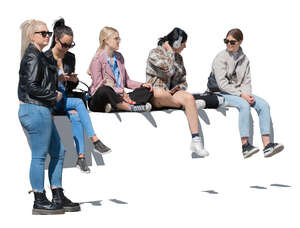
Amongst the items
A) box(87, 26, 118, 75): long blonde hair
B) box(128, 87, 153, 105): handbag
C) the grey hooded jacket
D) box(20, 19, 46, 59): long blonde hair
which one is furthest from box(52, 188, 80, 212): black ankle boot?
the grey hooded jacket

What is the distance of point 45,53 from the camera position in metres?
8.87

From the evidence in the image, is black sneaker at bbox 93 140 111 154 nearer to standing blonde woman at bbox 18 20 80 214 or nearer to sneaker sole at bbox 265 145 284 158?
standing blonde woman at bbox 18 20 80 214

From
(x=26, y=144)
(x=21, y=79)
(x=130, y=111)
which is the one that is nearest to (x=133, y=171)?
(x=130, y=111)

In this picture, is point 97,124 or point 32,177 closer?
point 32,177

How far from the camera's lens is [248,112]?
10.3 meters

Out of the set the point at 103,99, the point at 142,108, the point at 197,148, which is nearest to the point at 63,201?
the point at 103,99

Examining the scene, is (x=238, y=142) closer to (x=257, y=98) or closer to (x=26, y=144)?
(x=257, y=98)

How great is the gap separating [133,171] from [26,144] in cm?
140

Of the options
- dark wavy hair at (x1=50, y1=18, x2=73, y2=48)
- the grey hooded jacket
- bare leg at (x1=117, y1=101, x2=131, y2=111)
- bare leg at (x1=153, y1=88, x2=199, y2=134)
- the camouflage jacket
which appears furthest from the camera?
the grey hooded jacket

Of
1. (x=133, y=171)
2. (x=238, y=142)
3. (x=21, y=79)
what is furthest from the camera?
(x=238, y=142)

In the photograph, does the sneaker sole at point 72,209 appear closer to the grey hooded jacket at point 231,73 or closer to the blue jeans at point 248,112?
the blue jeans at point 248,112

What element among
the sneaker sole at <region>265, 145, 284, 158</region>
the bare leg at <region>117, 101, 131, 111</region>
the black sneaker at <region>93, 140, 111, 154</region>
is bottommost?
the sneaker sole at <region>265, 145, 284, 158</region>

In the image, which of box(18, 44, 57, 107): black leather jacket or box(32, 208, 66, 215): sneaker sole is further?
box(32, 208, 66, 215): sneaker sole

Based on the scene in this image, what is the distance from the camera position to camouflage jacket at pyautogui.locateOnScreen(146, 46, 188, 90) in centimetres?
984
